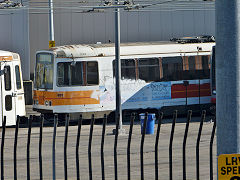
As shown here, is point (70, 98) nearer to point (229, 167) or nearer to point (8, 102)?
point (8, 102)

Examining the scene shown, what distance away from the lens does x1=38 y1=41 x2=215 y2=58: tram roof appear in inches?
955

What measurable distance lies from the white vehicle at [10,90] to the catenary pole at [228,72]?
18545 mm

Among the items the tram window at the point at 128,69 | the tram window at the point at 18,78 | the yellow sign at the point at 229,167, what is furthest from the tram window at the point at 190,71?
the yellow sign at the point at 229,167

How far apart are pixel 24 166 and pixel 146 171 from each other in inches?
124

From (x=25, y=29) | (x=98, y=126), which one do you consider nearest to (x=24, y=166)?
(x=98, y=126)

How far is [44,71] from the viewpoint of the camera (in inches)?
970

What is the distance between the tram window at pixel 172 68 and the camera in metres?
25.4

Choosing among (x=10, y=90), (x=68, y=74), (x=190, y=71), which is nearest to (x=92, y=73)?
(x=68, y=74)

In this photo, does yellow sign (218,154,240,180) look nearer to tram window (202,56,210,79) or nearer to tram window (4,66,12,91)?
tram window (4,66,12,91)

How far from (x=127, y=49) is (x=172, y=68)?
2.06 metres

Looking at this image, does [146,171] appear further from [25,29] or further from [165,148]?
[25,29]

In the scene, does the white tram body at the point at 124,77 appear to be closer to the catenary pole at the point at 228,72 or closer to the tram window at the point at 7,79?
the tram window at the point at 7,79

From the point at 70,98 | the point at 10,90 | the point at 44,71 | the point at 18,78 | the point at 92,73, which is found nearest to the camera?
the point at 10,90

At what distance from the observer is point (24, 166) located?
15.2 meters
